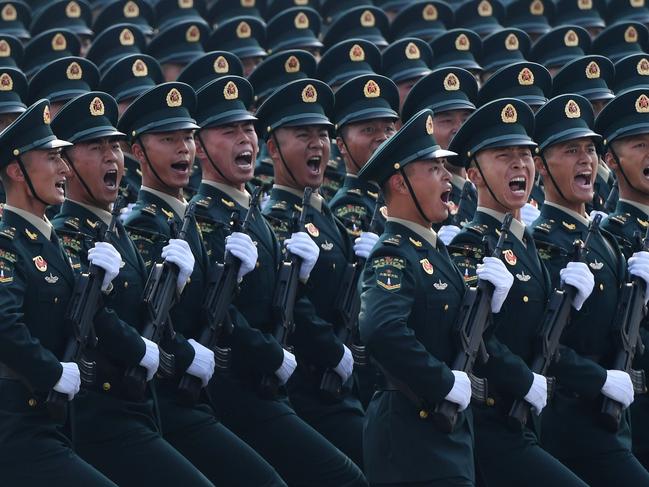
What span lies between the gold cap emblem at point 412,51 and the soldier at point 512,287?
437cm

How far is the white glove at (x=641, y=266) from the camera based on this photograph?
10492 mm

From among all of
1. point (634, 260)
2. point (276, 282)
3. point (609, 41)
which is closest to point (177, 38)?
point (609, 41)

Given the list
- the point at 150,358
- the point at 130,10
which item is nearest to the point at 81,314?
the point at 150,358

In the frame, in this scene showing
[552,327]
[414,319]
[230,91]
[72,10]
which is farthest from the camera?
[72,10]

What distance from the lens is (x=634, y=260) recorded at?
34.7 feet

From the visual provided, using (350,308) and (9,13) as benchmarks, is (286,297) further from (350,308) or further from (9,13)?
(9,13)

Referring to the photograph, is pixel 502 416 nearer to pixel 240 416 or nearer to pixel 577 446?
pixel 577 446

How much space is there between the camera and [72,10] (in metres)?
17.1

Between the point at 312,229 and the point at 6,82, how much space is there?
258 cm

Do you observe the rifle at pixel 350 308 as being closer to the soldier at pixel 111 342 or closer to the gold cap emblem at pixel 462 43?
the soldier at pixel 111 342

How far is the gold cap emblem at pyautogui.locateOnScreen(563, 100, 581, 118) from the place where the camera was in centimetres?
1118

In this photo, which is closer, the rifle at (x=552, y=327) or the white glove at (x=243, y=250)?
the rifle at (x=552, y=327)

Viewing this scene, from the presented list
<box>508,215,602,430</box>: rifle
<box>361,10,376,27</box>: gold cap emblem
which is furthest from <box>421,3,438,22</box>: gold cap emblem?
<box>508,215,602,430</box>: rifle

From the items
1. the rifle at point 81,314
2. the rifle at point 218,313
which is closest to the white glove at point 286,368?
the rifle at point 218,313
